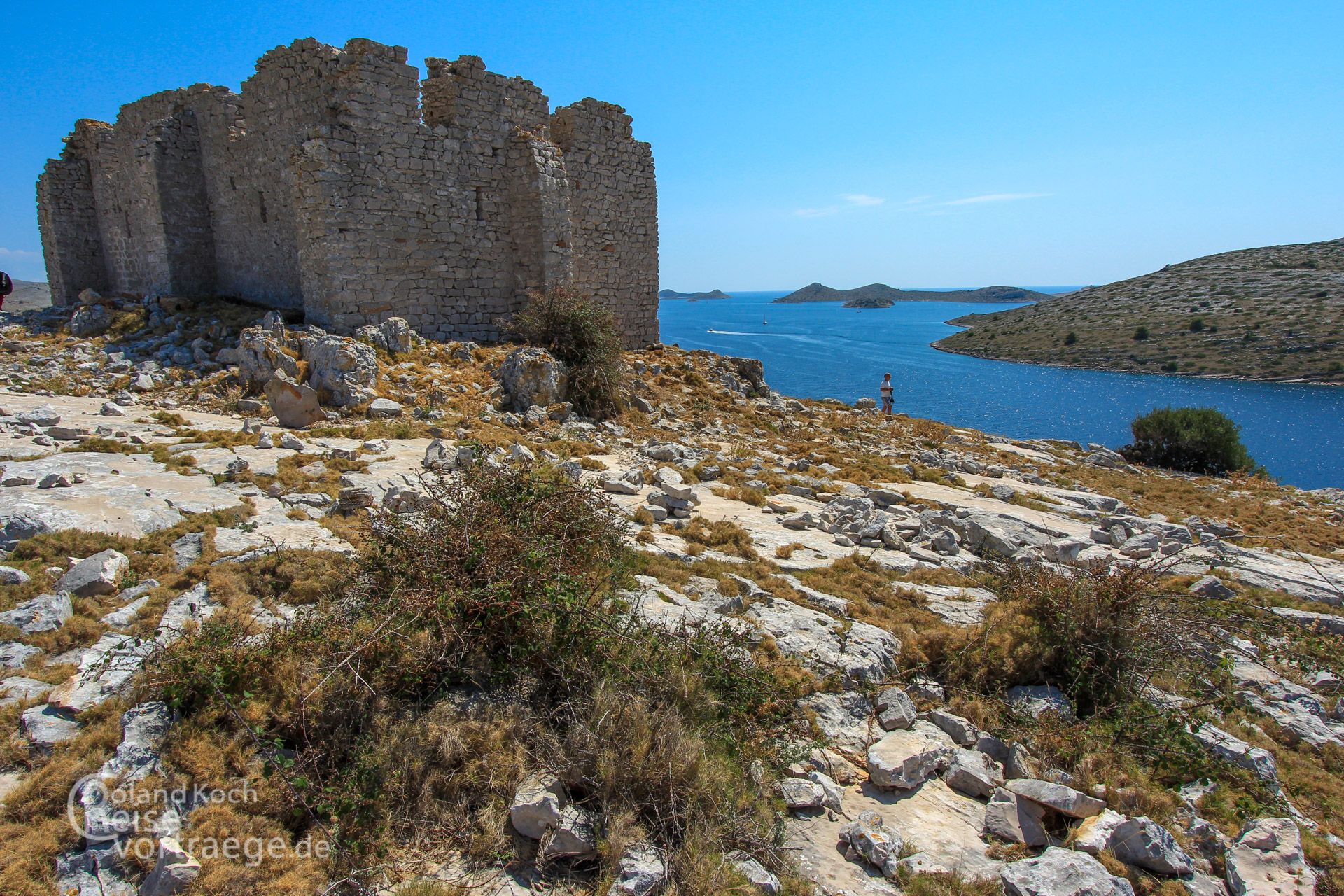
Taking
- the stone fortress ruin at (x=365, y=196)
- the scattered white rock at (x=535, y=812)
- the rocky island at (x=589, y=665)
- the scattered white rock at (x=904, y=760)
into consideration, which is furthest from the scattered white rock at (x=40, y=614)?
the stone fortress ruin at (x=365, y=196)

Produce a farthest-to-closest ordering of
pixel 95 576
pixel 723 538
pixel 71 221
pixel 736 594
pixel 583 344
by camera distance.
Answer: pixel 71 221
pixel 583 344
pixel 723 538
pixel 736 594
pixel 95 576

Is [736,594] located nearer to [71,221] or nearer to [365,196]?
[365,196]

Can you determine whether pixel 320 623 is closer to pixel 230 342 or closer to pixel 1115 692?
pixel 1115 692

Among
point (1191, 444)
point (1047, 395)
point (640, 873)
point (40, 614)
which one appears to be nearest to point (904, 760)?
point (640, 873)

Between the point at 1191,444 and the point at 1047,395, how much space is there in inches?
829

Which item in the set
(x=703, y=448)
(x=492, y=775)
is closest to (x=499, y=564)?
(x=492, y=775)

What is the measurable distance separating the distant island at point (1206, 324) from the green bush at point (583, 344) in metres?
44.7

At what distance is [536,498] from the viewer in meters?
5.14

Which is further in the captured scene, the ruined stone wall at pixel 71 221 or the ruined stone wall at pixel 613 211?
the ruined stone wall at pixel 71 221

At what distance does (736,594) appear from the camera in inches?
227

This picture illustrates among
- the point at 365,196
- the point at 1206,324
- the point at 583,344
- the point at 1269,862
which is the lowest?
the point at 1269,862

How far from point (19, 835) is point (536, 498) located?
3.13 metres

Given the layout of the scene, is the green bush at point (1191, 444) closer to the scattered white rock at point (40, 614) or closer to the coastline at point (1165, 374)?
the scattered white rock at point (40, 614)

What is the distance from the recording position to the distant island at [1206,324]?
42344mm
